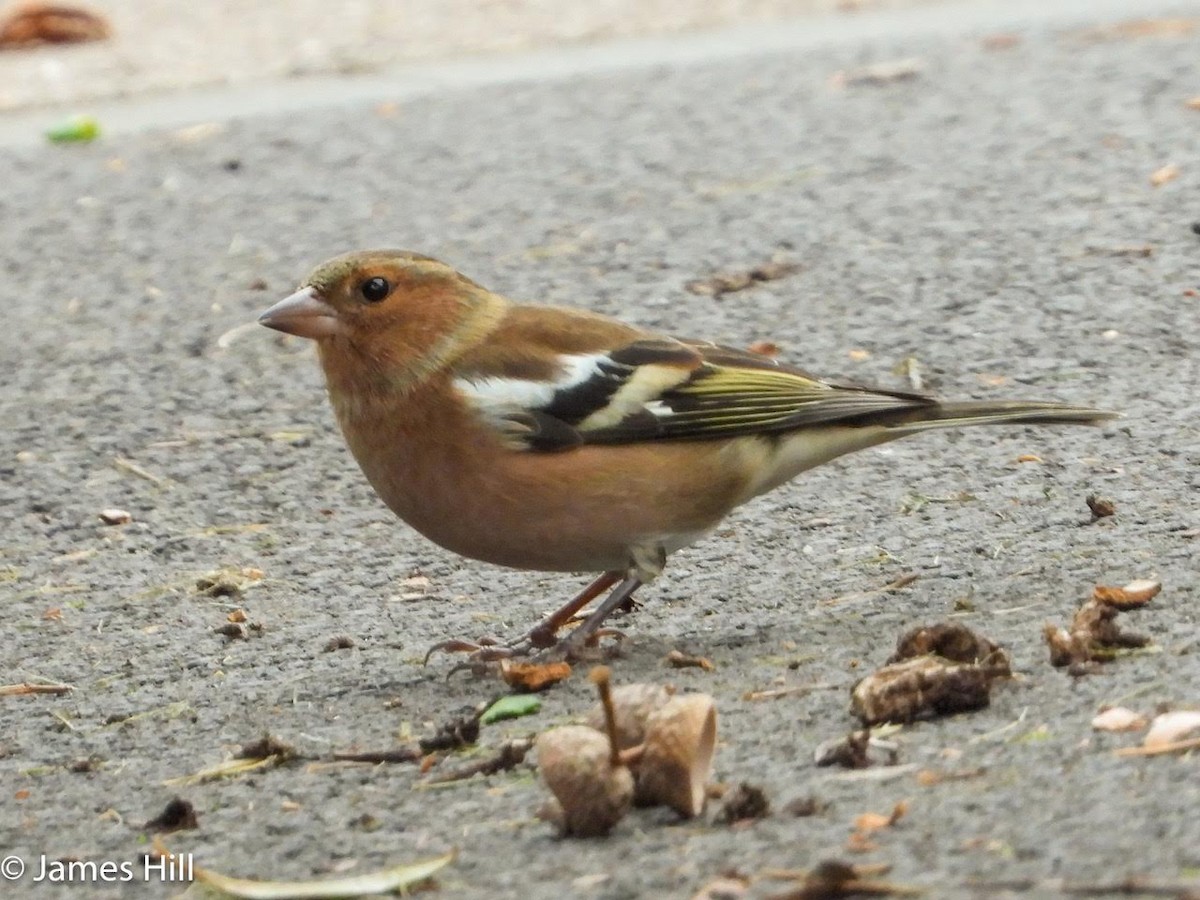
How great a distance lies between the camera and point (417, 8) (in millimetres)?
12500

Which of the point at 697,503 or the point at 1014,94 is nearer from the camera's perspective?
the point at 697,503

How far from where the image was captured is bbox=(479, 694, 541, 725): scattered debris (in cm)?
407

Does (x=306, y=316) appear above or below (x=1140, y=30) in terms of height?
below

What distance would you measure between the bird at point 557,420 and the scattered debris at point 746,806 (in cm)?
126

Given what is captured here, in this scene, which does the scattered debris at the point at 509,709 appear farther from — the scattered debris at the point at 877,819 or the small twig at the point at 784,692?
the scattered debris at the point at 877,819

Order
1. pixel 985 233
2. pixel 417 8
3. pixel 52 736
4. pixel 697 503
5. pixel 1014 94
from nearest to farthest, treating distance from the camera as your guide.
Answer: pixel 52 736
pixel 697 503
pixel 985 233
pixel 1014 94
pixel 417 8

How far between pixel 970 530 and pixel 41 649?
7.84 ft

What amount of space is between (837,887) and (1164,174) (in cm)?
550

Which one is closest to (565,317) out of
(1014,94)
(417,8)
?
(1014,94)

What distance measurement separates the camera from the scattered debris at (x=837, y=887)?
274cm

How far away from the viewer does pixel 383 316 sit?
4766 mm

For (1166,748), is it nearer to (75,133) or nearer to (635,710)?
(635,710)

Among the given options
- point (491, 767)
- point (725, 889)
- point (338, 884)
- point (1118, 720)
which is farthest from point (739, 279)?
point (725, 889)

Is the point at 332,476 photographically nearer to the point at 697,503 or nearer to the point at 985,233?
the point at 697,503
